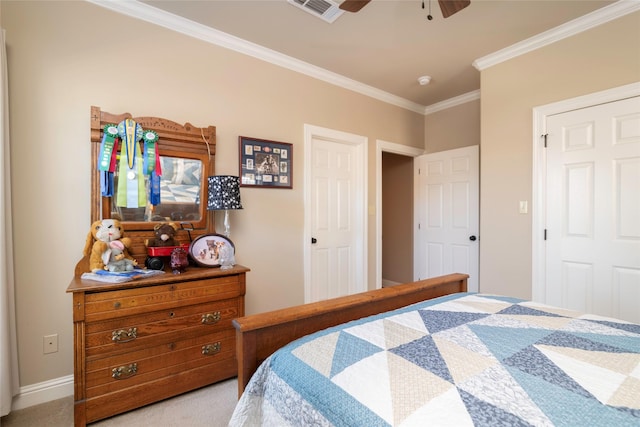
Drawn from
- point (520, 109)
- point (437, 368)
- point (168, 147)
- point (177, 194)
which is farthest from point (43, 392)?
point (520, 109)

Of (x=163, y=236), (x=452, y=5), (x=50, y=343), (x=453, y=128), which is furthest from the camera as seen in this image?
(x=453, y=128)

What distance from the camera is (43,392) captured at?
187 centimetres

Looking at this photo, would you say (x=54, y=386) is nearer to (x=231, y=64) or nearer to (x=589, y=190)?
(x=231, y=64)

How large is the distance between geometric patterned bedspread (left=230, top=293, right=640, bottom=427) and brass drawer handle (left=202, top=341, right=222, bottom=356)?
111 centimetres

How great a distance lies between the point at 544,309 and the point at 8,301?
291cm

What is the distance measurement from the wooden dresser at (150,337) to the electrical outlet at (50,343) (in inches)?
21.1

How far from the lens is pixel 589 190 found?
237 cm

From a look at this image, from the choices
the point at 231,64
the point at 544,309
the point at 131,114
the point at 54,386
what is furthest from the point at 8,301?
the point at 544,309

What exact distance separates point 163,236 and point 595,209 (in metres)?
3.27

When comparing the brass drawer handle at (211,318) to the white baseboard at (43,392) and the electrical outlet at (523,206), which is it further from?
the electrical outlet at (523,206)

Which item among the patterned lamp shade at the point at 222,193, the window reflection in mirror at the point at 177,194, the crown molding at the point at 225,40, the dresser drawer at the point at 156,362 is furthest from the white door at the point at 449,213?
the window reflection in mirror at the point at 177,194

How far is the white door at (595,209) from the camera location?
2178 mm

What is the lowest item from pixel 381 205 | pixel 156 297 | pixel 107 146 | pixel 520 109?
pixel 156 297

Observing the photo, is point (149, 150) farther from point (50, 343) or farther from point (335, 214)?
point (335, 214)
